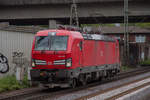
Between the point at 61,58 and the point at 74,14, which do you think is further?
the point at 74,14

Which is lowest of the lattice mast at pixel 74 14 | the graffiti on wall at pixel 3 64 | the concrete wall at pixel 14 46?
the graffiti on wall at pixel 3 64

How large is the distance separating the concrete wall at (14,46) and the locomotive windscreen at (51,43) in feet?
12.3

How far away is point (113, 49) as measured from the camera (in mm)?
20297

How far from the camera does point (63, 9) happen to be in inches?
1281

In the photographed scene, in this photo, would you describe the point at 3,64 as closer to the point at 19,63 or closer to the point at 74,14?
the point at 19,63

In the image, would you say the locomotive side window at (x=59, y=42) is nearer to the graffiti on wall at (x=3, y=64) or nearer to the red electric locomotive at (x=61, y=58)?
the red electric locomotive at (x=61, y=58)

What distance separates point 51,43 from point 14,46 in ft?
16.5

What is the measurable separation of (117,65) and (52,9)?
13185mm

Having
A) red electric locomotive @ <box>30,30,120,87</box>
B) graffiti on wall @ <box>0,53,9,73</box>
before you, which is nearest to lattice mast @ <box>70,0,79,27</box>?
graffiti on wall @ <box>0,53,9,73</box>

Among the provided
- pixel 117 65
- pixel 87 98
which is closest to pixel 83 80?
pixel 87 98

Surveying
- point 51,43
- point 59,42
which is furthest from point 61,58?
point 51,43

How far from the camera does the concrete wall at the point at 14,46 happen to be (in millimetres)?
18417

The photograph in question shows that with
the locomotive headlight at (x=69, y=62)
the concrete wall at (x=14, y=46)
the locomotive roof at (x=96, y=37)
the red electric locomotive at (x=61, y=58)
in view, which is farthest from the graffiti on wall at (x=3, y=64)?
the locomotive headlight at (x=69, y=62)

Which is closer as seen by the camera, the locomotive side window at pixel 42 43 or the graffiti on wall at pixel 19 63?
the locomotive side window at pixel 42 43
